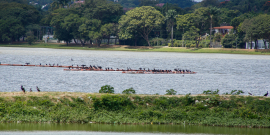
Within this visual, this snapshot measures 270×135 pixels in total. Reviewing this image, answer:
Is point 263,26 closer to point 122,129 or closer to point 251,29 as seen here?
point 251,29

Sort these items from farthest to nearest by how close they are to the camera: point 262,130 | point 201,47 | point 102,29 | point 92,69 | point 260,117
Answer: point 102,29 < point 201,47 < point 92,69 < point 260,117 < point 262,130

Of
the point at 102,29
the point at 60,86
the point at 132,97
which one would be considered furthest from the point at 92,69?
the point at 102,29

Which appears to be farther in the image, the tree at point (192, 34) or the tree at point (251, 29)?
the tree at point (192, 34)

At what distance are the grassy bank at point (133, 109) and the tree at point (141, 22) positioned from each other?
365 ft

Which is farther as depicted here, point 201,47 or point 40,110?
point 201,47

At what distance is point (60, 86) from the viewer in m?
42.3

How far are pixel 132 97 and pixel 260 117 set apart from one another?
Result: 351 inches

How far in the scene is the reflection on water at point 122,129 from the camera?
68.9 ft

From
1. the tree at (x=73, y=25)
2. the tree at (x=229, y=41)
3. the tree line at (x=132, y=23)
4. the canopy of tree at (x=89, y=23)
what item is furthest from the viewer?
the tree at (x=73, y=25)

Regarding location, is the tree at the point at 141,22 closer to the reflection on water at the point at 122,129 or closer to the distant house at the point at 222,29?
the distant house at the point at 222,29

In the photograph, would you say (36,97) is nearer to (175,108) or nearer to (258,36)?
(175,108)

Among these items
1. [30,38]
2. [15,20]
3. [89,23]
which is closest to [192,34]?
[89,23]

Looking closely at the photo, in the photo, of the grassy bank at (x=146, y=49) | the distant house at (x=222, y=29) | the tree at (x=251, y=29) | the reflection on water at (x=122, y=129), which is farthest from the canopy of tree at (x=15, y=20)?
the reflection on water at (x=122, y=129)

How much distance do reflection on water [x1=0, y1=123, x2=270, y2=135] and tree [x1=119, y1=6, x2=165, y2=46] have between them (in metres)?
114
